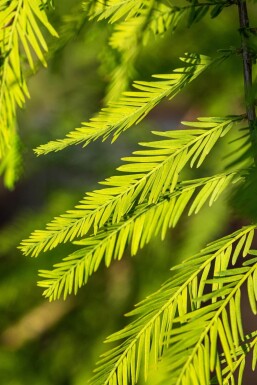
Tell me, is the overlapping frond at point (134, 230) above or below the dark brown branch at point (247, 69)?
below

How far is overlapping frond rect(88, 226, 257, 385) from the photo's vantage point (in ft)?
1.59

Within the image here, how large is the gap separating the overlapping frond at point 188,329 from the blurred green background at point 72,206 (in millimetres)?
552

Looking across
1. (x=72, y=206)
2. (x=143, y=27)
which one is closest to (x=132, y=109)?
(x=143, y=27)

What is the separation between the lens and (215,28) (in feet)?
3.53

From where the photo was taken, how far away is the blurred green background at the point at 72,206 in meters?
1.12

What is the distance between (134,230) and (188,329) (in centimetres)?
14

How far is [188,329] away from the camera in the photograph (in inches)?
19.6

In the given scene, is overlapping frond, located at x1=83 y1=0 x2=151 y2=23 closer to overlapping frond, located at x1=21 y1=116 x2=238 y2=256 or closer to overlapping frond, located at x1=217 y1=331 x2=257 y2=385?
overlapping frond, located at x1=21 y1=116 x2=238 y2=256

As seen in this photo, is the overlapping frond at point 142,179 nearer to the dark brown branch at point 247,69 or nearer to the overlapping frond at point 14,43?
the dark brown branch at point 247,69

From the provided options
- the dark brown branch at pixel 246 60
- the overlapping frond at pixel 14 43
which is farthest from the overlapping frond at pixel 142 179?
the overlapping frond at pixel 14 43

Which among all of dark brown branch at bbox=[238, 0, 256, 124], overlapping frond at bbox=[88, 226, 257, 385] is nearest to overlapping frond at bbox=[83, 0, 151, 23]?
dark brown branch at bbox=[238, 0, 256, 124]

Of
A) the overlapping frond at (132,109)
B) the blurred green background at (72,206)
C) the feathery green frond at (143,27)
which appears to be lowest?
the blurred green background at (72,206)

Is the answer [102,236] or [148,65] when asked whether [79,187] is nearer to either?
[148,65]

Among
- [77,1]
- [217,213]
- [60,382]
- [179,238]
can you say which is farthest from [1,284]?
[77,1]
